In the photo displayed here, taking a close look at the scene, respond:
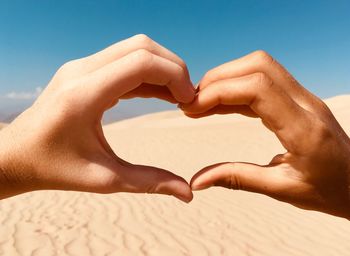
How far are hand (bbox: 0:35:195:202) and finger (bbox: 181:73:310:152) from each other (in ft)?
0.65

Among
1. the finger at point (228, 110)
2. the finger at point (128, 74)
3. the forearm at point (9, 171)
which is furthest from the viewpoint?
the finger at point (228, 110)

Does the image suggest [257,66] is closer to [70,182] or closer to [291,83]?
[291,83]

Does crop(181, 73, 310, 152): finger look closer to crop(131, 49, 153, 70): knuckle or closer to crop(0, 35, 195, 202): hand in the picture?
crop(0, 35, 195, 202): hand

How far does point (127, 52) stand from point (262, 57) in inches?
28.5

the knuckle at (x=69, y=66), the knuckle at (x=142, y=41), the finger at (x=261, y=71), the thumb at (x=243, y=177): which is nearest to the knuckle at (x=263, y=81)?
the finger at (x=261, y=71)

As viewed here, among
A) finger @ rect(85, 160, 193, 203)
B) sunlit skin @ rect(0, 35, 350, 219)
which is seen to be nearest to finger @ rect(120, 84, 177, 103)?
sunlit skin @ rect(0, 35, 350, 219)

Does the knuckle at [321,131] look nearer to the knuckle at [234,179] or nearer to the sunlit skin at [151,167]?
the sunlit skin at [151,167]

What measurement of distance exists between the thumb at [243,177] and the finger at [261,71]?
1.34 ft

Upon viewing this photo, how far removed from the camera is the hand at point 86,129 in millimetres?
1437

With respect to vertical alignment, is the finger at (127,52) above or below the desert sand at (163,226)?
above

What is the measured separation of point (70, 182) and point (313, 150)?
1196 mm

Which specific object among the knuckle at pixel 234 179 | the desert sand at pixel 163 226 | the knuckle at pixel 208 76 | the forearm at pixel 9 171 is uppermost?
the knuckle at pixel 208 76

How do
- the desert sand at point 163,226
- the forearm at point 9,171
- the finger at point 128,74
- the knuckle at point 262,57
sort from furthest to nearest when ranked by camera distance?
the desert sand at point 163,226 → the knuckle at point 262,57 → the forearm at point 9,171 → the finger at point 128,74

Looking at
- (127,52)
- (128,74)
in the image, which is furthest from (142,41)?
(128,74)
